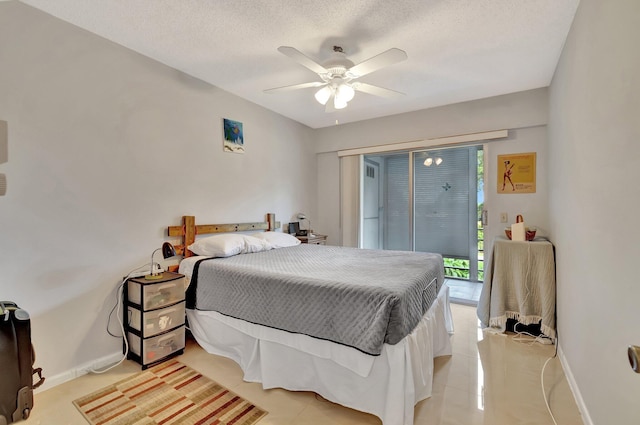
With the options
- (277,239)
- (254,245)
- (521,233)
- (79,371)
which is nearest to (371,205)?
(277,239)

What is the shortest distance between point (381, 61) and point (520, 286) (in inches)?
94.3

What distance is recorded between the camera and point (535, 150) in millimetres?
3148

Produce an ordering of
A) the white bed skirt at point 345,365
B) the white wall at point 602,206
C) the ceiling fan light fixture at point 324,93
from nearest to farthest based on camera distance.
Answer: the white wall at point 602,206 < the white bed skirt at point 345,365 < the ceiling fan light fixture at point 324,93

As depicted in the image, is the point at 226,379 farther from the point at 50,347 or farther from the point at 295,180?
the point at 295,180

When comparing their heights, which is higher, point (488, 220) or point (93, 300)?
point (488, 220)

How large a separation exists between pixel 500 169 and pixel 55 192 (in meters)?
4.19

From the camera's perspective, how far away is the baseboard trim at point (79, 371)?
191 centimetres

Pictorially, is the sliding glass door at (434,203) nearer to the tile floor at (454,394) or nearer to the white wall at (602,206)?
the white wall at (602,206)

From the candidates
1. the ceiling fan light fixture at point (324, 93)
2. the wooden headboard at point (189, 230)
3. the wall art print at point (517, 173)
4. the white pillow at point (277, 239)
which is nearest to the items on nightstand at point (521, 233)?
the wall art print at point (517, 173)

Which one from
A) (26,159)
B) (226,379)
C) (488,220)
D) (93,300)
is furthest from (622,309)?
(26,159)

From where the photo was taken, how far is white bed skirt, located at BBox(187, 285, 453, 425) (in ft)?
4.89

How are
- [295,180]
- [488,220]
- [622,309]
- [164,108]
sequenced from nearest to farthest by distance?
[622,309], [164,108], [488,220], [295,180]

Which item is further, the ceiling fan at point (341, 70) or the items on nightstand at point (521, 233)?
the items on nightstand at point (521, 233)

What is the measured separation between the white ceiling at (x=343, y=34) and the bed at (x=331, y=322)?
5.73ft
